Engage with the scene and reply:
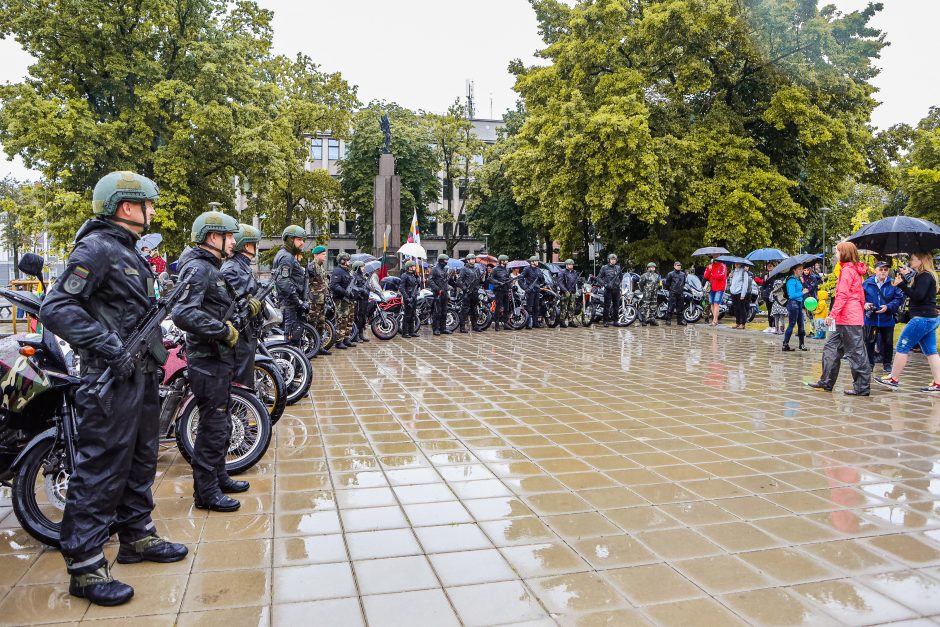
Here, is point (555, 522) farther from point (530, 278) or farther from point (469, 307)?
point (530, 278)

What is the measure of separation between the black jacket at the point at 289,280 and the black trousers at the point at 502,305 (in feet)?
25.8

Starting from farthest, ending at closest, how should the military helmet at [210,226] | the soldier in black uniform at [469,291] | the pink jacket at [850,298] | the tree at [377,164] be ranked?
the tree at [377,164], the soldier in black uniform at [469,291], the pink jacket at [850,298], the military helmet at [210,226]

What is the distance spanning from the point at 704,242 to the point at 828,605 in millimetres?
22843

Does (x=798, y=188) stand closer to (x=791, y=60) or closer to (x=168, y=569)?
(x=791, y=60)

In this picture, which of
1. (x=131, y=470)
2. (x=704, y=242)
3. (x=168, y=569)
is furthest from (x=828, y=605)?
(x=704, y=242)

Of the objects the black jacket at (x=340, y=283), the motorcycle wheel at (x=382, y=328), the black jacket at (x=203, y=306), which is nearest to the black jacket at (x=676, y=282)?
the motorcycle wheel at (x=382, y=328)

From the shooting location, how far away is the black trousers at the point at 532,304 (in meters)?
18.6

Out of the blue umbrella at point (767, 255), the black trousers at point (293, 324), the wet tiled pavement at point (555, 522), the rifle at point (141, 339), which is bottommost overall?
the wet tiled pavement at point (555, 522)

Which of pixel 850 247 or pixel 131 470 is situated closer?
pixel 131 470

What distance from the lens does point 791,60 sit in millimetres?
24156

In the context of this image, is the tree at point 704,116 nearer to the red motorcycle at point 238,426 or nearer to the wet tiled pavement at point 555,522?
the wet tiled pavement at point 555,522

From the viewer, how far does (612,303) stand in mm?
19984

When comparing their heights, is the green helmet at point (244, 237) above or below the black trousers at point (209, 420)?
above

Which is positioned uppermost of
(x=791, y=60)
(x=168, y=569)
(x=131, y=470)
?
(x=791, y=60)
